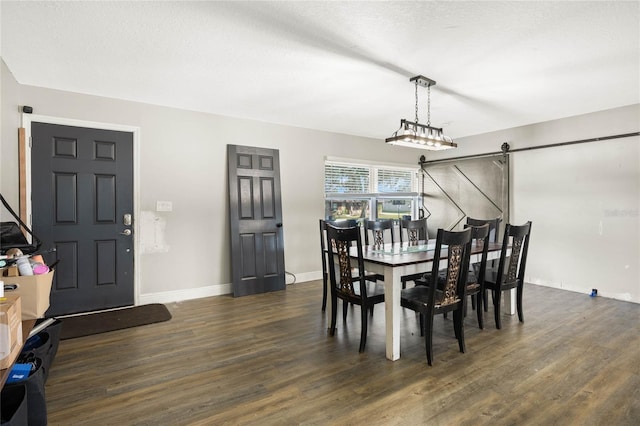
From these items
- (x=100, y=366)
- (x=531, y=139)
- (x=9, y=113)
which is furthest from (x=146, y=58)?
(x=531, y=139)

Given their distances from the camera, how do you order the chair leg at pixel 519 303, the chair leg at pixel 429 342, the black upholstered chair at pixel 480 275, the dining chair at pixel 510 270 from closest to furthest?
the chair leg at pixel 429 342 < the black upholstered chair at pixel 480 275 < the dining chair at pixel 510 270 < the chair leg at pixel 519 303

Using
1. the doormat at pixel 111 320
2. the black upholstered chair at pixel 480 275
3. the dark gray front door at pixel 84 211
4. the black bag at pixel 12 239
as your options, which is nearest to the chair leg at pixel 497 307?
the black upholstered chair at pixel 480 275

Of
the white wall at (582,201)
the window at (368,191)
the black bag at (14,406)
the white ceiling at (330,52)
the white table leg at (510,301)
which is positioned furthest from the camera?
the window at (368,191)

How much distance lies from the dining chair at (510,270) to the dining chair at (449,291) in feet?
2.25

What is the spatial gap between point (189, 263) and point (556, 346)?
3.96 m

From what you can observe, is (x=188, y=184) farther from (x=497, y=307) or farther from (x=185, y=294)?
(x=497, y=307)

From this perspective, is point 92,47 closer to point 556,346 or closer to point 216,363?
point 216,363

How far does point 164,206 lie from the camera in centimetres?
415

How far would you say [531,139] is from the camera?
5.11 meters

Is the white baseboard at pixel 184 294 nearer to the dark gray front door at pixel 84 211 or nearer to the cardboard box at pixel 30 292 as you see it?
the dark gray front door at pixel 84 211

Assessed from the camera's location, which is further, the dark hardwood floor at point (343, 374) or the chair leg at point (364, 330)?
the chair leg at point (364, 330)

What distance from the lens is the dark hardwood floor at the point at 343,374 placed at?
1.97 metres

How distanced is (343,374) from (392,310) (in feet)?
1.97

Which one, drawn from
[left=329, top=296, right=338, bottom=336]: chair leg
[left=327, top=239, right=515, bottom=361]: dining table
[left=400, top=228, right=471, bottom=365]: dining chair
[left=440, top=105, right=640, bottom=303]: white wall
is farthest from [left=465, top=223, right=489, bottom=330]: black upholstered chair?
[left=440, top=105, right=640, bottom=303]: white wall
